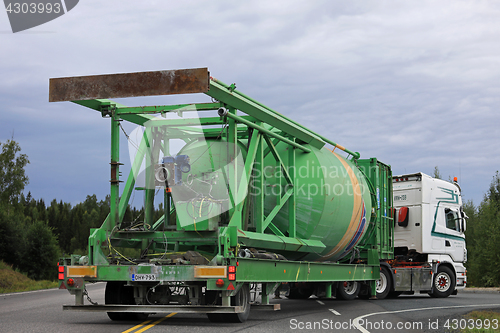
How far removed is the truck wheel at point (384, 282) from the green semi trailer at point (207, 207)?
5.36 metres

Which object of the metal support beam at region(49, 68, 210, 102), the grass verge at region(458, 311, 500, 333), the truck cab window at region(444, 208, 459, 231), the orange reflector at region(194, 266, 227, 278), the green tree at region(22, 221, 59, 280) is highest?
the metal support beam at region(49, 68, 210, 102)

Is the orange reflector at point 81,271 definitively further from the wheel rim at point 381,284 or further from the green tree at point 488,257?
the green tree at point 488,257

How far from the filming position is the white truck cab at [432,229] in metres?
19.9

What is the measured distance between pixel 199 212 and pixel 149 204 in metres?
1.35

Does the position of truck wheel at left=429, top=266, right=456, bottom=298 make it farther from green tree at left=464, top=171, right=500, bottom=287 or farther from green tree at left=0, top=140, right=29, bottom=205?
green tree at left=0, top=140, right=29, bottom=205

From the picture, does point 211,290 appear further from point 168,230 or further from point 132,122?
point 132,122

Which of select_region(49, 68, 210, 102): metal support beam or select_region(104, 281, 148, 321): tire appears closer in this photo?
select_region(49, 68, 210, 102): metal support beam

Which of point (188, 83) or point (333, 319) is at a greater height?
point (188, 83)

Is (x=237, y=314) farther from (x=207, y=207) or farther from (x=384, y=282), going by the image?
(x=384, y=282)

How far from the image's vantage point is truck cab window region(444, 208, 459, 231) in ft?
67.1

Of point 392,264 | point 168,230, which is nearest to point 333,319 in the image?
point 168,230

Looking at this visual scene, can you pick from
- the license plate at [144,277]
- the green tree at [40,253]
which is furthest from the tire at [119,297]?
the green tree at [40,253]

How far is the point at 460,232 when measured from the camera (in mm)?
20859

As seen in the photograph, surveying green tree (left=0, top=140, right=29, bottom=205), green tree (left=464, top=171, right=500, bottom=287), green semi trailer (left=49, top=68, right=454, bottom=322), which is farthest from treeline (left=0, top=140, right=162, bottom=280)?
green semi trailer (left=49, top=68, right=454, bottom=322)
